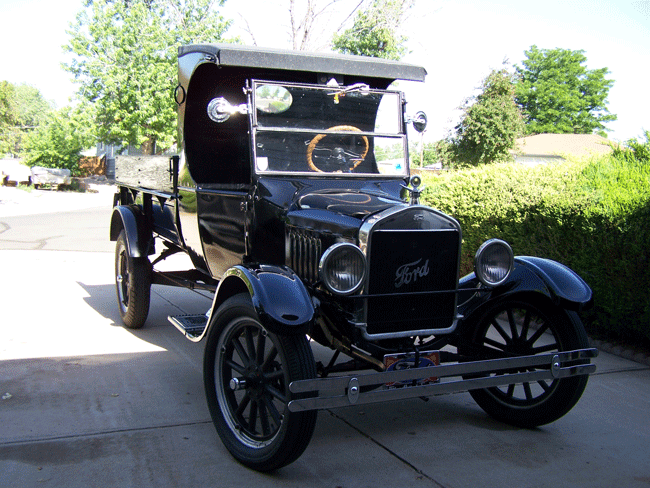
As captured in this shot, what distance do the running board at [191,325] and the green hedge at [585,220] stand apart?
3.46 meters

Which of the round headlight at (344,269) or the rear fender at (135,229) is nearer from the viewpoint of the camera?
the round headlight at (344,269)

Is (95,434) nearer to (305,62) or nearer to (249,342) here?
(249,342)

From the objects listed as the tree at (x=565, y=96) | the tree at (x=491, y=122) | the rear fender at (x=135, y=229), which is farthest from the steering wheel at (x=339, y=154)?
the tree at (x=565, y=96)

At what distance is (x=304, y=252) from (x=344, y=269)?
1.66 feet

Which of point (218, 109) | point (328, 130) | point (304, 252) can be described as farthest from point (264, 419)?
point (328, 130)

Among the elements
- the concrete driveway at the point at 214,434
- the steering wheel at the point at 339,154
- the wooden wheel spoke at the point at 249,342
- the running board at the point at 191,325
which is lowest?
the concrete driveway at the point at 214,434

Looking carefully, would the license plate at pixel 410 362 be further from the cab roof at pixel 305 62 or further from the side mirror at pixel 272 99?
the cab roof at pixel 305 62

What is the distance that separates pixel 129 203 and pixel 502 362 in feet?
15.6

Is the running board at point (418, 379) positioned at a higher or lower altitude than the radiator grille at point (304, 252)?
lower

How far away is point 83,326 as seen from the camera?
5.84 m

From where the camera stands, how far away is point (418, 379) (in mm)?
2998

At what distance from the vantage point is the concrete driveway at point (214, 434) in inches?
120

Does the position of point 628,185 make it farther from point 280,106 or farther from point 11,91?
point 11,91

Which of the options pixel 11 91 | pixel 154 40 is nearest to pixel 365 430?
pixel 154 40
